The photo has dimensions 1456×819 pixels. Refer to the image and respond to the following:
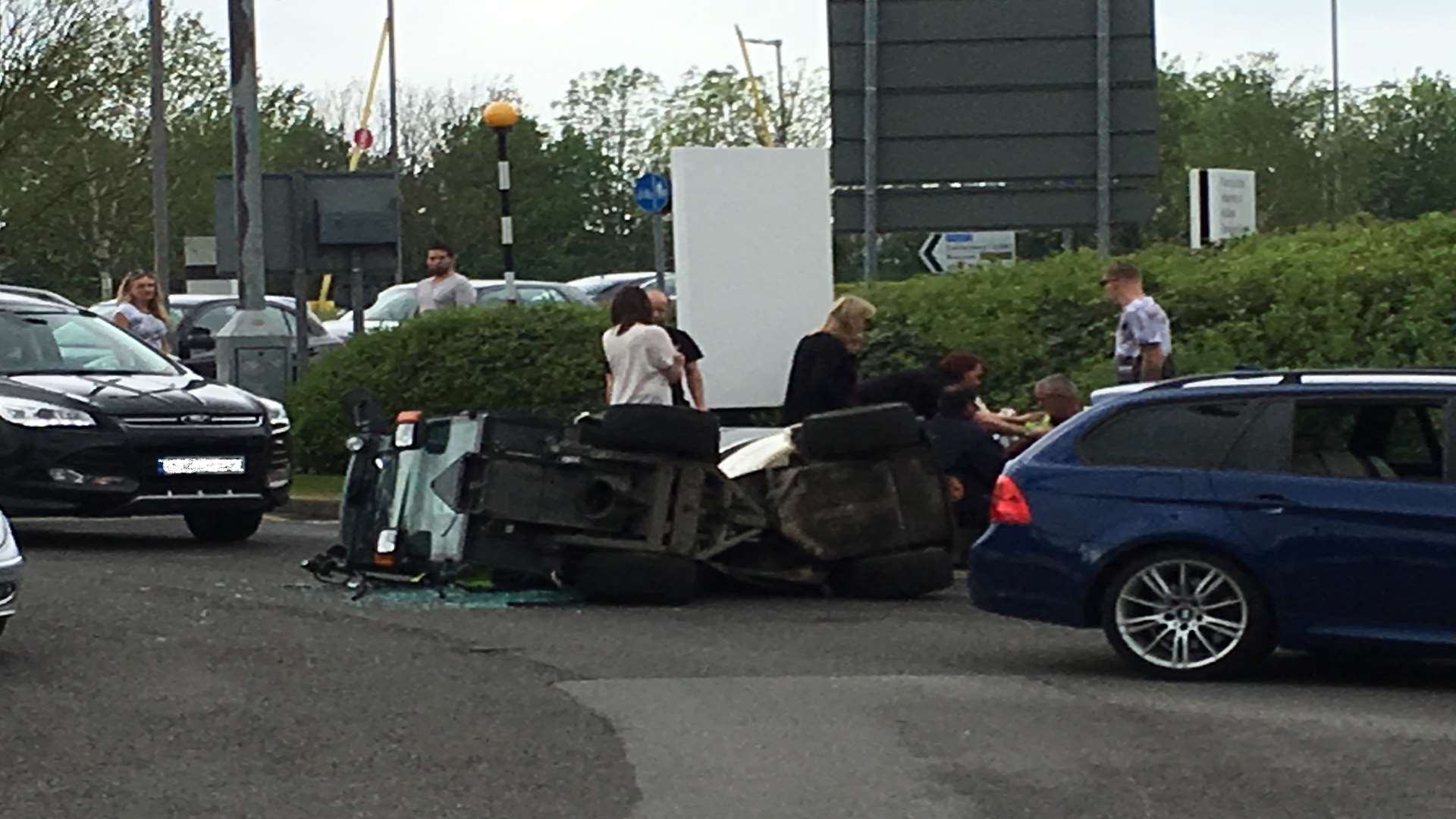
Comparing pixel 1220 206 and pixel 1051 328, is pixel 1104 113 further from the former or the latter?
pixel 1220 206

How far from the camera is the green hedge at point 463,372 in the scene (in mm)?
23125

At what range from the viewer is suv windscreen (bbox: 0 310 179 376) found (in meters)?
18.2

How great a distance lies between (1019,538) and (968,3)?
9.79 m

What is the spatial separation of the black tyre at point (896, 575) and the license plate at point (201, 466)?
437 cm

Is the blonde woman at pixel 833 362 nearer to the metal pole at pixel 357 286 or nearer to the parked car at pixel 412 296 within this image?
the metal pole at pixel 357 286

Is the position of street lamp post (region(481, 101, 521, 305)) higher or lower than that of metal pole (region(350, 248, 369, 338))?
higher

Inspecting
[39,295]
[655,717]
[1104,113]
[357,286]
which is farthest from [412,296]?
[655,717]

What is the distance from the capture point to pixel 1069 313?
845 inches

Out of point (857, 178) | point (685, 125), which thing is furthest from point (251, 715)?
point (685, 125)

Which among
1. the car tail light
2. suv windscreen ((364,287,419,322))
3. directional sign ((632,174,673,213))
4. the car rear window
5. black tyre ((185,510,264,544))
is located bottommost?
black tyre ((185,510,264,544))

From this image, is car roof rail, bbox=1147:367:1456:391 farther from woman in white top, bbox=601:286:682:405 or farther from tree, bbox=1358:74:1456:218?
tree, bbox=1358:74:1456:218

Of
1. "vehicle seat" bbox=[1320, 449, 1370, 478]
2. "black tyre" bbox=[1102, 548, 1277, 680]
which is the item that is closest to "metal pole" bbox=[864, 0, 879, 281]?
"black tyre" bbox=[1102, 548, 1277, 680]

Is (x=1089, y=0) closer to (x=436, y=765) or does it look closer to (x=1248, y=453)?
(x=1248, y=453)

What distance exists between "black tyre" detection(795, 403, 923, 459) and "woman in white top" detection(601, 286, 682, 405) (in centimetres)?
157
